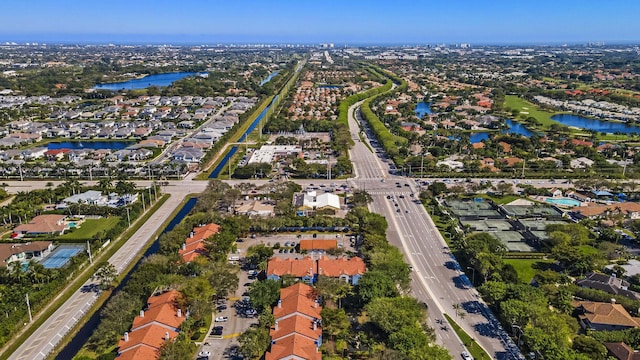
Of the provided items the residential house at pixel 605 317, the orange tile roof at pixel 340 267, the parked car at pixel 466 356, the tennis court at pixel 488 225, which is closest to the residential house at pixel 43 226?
the orange tile roof at pixel 340 267

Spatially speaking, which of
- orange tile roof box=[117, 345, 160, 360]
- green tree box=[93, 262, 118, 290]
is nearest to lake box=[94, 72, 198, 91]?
green tree box=[93, 262, 118, 290]

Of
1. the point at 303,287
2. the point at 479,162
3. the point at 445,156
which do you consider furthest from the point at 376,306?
the point at 445,156

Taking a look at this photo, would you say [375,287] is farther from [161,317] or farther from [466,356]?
[161,317]

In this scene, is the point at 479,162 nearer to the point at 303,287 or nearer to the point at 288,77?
the point at 303,287

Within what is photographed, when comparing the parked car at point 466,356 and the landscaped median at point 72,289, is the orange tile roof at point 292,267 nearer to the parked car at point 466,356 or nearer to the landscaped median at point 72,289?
the parked car at point 466,356

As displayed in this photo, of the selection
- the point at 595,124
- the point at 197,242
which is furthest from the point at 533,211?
the point at 595,124

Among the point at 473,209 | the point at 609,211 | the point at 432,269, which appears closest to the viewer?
the point at 432,269
